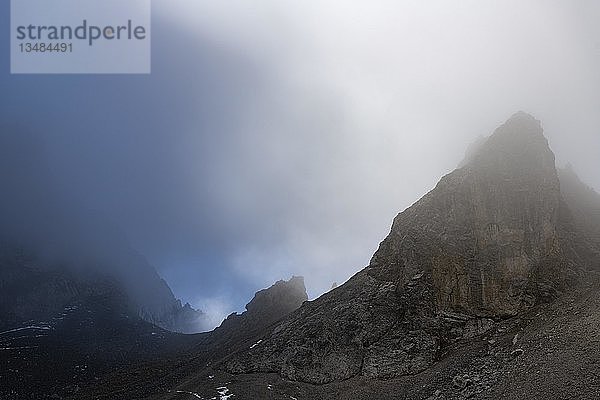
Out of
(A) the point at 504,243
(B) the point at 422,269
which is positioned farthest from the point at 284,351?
(A) the point at 504,243

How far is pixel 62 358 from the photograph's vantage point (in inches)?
5089

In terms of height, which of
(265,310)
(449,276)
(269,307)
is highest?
(449,276)

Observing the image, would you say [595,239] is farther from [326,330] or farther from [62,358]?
[62,358]

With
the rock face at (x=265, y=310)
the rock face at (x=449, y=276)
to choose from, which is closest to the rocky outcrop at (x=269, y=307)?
the rock face at (x=265, y=310)

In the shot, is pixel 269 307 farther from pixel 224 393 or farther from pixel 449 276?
pixel 449 276

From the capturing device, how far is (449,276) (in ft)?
257

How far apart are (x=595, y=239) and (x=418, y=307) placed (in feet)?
116

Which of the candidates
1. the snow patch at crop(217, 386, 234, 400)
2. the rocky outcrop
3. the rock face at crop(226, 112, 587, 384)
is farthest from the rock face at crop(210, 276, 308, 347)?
the snow patch at crop(217, 386, 234, 400)

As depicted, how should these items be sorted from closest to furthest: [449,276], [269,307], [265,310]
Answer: [449,276] → [265,310] → [269,307]

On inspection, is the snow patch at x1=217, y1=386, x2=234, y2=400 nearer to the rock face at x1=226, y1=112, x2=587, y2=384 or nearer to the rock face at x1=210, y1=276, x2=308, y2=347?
the rock face at x1=226, y1=112, x2=587, y2=384

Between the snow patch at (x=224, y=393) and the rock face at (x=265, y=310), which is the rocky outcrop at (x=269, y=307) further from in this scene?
the snow patch at (x=224, y=393)

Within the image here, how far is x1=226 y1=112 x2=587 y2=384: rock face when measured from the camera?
72625 millimetres

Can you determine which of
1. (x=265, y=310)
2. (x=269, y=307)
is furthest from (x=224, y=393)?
(x=269, y=307)

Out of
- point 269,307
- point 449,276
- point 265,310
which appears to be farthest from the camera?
point 269,307
